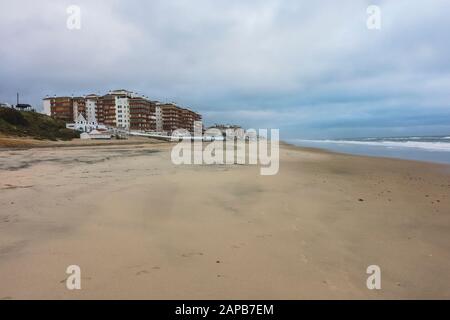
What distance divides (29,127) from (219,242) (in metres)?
48.0

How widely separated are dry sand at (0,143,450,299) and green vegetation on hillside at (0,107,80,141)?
3805 cm

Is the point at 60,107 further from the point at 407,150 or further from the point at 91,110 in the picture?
the point at 407,150

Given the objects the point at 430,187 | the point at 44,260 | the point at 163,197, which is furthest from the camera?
the point at 430,187

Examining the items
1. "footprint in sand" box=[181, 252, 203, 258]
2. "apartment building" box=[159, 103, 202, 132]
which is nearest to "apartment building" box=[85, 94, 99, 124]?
"apartment building" box=[159, 103, 202, 132]

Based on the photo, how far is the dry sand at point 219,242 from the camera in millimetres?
2553

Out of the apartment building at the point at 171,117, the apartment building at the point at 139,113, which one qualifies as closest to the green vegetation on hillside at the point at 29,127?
the apartment building at the point at 139,113

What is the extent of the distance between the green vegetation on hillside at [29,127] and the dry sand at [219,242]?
38.0 meters

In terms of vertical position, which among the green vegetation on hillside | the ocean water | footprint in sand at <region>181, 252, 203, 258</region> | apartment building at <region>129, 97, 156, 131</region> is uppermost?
apartment building at <region>129, 97, 156, 131</region>

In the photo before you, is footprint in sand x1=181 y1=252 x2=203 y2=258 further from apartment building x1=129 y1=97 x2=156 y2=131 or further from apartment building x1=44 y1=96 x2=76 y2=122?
apartment building x1=44 y1=96 x2=76 y2=122

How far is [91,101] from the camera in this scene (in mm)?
85000

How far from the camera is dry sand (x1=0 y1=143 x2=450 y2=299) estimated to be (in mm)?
2553
